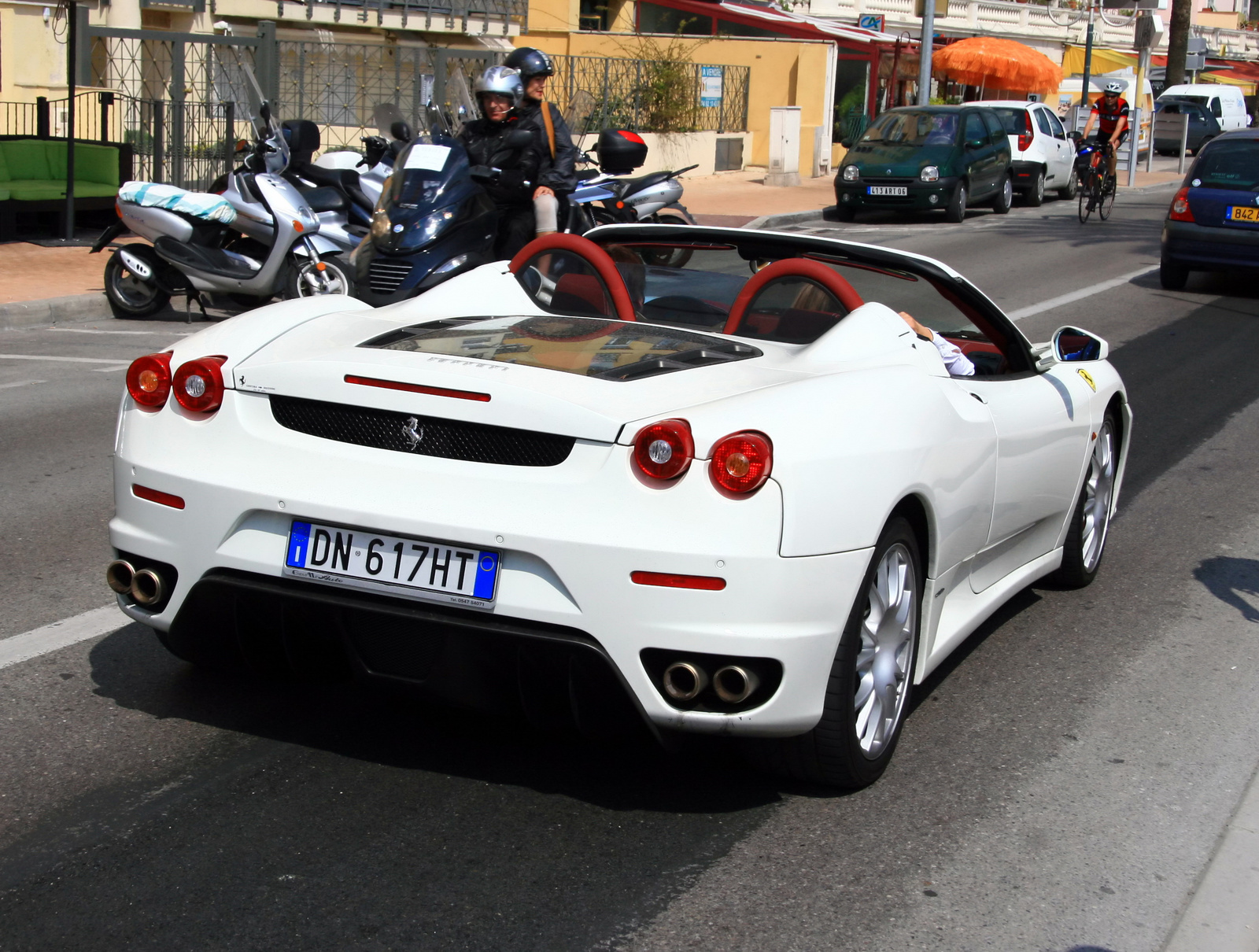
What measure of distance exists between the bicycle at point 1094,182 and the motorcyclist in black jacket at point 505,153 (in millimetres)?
14943

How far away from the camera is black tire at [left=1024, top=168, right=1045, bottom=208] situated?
27.4 meters

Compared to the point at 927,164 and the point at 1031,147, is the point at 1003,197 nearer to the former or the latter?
the point at 1031,147

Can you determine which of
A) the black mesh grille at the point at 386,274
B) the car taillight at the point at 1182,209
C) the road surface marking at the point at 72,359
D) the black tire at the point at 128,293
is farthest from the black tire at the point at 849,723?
the car taillight at the point at 1182,209

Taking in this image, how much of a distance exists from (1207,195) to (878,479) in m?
13.7

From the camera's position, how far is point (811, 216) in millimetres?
24359

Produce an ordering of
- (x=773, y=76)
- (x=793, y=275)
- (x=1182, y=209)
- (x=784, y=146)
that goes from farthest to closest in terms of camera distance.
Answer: (x=773, y=76), (x=784, y=146), (x=1182, y=209), (x=793, y=275)

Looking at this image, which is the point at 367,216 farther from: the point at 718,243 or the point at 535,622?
the point at 535,622

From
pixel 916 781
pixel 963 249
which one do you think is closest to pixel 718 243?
pixel 916 781

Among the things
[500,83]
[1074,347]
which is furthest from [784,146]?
[1074,347]

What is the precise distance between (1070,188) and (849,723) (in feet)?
91.8

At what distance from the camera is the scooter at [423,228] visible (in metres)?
10.4

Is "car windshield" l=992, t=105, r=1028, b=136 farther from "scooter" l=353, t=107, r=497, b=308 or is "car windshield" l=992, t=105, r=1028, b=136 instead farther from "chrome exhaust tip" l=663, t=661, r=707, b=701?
"chrome exhaust tip" l=663, t=661, r=707, b=701

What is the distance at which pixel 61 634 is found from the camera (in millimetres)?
4949

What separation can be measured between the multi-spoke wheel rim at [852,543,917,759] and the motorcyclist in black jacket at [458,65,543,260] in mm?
7350
